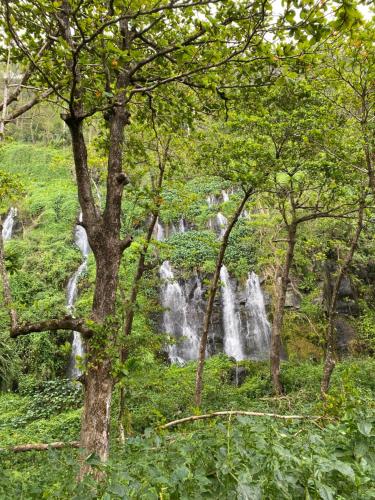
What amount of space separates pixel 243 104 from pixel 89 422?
16.0 ft

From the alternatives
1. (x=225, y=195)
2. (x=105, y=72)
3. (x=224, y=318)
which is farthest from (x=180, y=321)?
(x=105, y=72)

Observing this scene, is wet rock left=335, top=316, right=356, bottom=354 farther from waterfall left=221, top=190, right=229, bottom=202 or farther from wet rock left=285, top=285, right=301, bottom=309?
waterfall left=221, top=190, right=229, bottom=202

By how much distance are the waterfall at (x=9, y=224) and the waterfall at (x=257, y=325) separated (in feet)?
53.7

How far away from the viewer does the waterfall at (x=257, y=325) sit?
18562 millimetres

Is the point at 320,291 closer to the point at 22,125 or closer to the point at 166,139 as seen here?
the point at 166,139

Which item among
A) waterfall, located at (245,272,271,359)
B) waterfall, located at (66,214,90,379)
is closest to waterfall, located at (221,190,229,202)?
waterfall, located at (245,272,271,359)

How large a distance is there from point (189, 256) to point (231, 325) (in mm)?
4765

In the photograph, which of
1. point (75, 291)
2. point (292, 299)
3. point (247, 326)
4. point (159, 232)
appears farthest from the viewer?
point (159, 232)

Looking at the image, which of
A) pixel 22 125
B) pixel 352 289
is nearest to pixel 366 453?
pixel 352 289

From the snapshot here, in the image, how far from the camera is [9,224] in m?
26.4

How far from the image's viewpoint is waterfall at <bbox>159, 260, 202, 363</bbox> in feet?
60.7

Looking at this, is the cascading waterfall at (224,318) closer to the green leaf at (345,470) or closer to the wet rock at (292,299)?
the wet rock at (292,299)

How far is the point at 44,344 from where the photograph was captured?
1708cm

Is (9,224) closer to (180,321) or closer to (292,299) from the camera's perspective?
(180,321)
